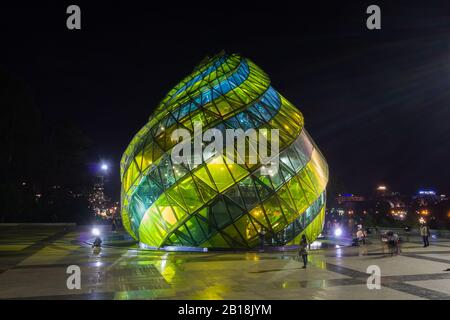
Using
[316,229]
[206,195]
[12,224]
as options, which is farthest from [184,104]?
[12,224]

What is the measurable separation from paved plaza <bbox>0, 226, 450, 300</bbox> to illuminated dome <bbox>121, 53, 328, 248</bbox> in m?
1.64

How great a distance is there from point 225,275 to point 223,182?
809 cm

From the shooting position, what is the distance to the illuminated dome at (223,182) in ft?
72.3

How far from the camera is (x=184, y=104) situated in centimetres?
2455

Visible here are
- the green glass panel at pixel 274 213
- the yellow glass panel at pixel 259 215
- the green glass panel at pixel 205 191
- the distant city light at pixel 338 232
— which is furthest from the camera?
the distant city light at pixel 338 232

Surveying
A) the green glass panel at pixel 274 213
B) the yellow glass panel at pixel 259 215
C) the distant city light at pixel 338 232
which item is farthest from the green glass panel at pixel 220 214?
the distant city light at pixel 338 232

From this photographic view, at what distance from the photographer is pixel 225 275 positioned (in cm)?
1430

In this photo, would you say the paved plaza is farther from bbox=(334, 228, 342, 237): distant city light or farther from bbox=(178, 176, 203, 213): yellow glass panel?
bbox=(334, 228, 342, 237): distant city light

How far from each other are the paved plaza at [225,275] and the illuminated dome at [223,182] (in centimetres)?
164

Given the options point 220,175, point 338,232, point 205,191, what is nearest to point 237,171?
point 220,175

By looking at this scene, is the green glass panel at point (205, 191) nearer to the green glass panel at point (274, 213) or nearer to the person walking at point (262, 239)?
the green glass panel at point (274, 213)

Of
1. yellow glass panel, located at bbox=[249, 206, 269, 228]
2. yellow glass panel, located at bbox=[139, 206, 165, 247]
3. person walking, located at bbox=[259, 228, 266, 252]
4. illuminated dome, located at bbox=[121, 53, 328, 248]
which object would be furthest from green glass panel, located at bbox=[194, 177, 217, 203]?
person walking, located at bbox=[259, 228, 266, 252]

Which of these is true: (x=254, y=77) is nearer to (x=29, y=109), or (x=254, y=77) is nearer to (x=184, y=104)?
(x=184, y=104)
